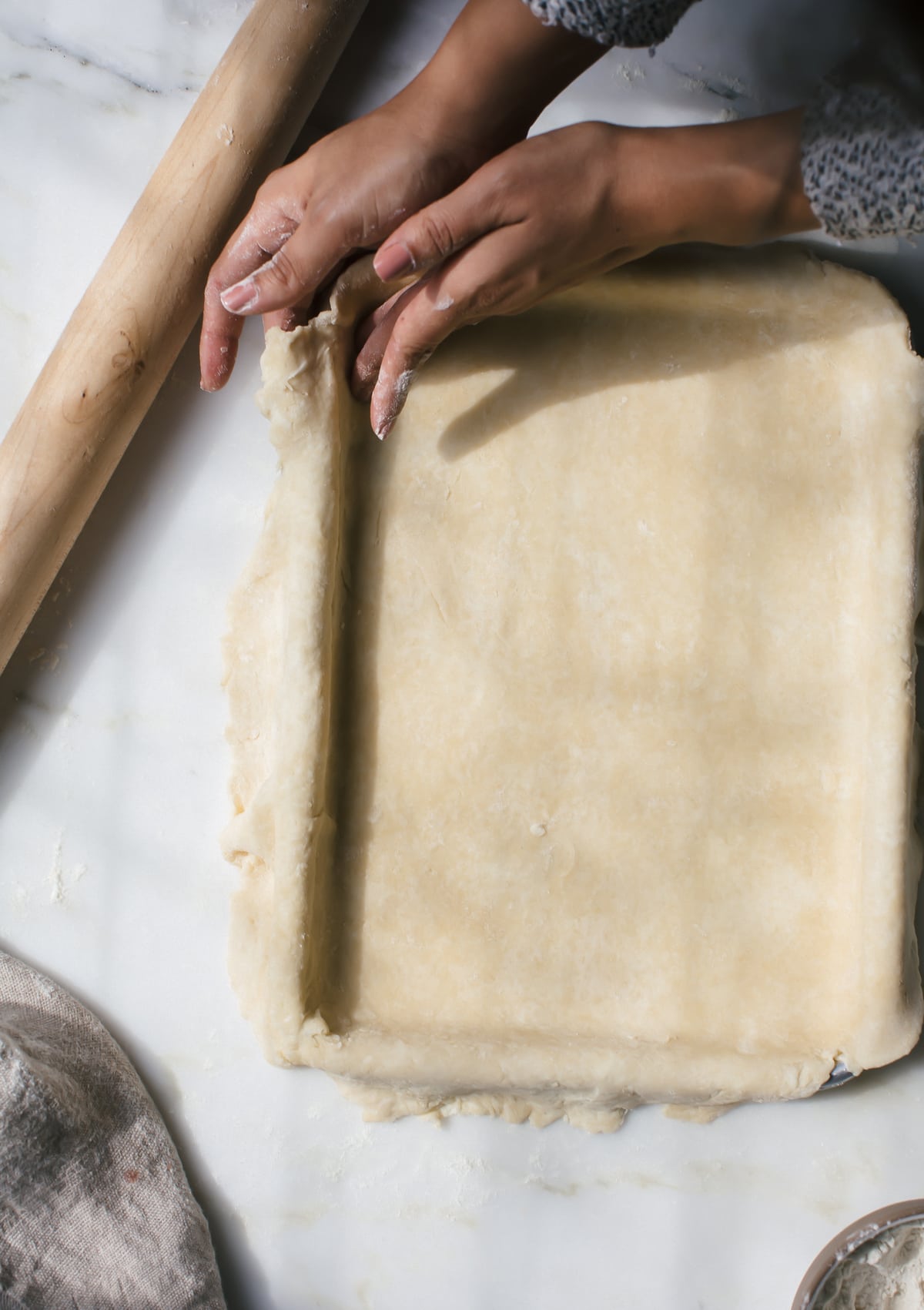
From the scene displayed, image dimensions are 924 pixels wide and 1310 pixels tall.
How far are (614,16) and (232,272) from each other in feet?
1.63

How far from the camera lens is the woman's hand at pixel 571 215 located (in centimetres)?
93

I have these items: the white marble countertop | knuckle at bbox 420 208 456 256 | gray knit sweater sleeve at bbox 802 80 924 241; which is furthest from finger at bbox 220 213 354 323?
gray knit sweater sleeve at bbox 802 80 924 241

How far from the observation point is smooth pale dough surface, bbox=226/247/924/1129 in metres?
A: 1.12

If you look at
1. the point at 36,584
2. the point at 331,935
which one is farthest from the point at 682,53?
the point at 331,935

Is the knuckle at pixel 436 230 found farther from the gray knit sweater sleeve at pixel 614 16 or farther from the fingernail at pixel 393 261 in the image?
the gray knit sweater sleeve at pixel 614 16

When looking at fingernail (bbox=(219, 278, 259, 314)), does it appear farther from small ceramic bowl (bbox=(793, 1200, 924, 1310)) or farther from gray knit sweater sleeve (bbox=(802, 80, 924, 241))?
small ceramic bowl (bbox=(793, 1200, 924, 1310))

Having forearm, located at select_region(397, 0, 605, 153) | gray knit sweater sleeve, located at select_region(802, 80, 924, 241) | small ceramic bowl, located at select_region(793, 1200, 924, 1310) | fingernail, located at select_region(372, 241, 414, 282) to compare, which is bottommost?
small ceramic bowl, located at select_region(793, 1200, 924, 1310)

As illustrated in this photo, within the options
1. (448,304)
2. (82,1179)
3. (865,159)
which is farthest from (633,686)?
(82,1179)

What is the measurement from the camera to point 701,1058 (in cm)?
109

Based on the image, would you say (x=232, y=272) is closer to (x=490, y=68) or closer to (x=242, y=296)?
(x=242, y=296)

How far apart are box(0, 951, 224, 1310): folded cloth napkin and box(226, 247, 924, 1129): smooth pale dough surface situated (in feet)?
0.98

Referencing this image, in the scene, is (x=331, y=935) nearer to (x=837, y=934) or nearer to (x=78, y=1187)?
(x=78, y=1187)

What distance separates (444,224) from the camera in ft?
3.03

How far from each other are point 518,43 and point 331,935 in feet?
3.21
